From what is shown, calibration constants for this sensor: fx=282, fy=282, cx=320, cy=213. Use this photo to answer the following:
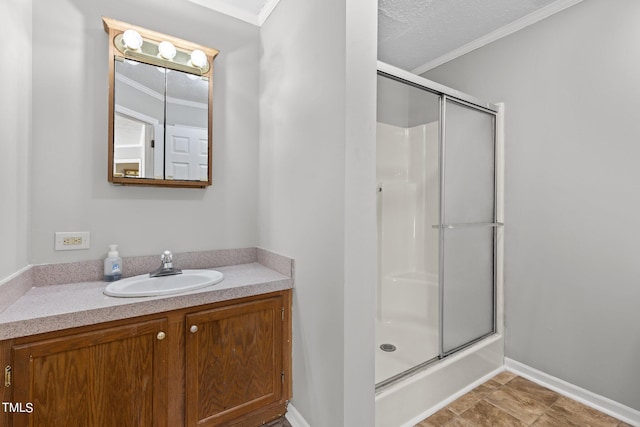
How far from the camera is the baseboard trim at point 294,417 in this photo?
58.8 inches

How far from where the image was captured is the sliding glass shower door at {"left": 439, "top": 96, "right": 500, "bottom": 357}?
6.54 feet

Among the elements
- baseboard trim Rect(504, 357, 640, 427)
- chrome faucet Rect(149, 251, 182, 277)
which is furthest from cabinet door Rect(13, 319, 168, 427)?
baseboard trim Rect(504, 357, 640, 427)

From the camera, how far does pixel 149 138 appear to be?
1647 mm

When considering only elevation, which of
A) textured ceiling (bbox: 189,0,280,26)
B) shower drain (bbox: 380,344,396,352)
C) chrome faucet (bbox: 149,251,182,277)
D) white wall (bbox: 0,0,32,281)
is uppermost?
textured ceiling (bbox: 189,0,280,26)

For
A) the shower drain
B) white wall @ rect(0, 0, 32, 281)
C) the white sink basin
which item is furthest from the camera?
the shower drain

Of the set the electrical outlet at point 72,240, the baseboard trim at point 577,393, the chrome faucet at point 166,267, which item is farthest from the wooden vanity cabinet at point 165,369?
the baseboard trim at point 577,393

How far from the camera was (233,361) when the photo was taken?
1433 mm

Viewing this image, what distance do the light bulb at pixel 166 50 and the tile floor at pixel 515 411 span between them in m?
2.57

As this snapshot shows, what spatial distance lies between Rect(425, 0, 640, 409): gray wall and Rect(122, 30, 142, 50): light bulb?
252 centimetres

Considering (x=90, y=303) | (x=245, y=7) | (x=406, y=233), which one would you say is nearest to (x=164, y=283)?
(x=90, y=303)

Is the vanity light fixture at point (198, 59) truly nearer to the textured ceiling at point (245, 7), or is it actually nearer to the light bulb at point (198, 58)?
the light bulb at point (198, 58)

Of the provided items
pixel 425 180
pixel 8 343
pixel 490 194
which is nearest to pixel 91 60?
pixel 8 343

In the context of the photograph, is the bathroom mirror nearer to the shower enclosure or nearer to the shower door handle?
the shower enclosure

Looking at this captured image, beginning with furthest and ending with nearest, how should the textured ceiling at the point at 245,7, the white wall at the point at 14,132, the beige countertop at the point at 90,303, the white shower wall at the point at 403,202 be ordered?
the white shower wall at the point at 403,202 < the textured ceiling at the point at 245,7 < the white wall at the point at 14,132 < the beige countertop at the point at 90,303
